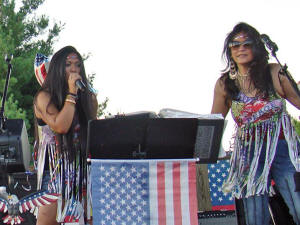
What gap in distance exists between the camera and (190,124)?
2914 mm

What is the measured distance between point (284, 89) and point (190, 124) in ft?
2.57

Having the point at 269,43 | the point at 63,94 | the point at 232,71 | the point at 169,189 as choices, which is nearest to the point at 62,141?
the point at 63,94

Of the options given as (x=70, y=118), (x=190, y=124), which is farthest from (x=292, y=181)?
(x=70, y=118)

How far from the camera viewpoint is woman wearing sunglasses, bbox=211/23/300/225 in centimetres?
313

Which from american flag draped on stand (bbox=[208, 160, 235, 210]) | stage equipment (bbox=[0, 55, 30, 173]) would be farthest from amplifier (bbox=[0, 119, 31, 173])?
american flag draped on stand (bbox=[208, 160, 235, 210])

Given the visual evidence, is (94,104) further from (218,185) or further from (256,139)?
(218,185)

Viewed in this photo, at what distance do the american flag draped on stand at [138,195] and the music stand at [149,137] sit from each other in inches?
2.1

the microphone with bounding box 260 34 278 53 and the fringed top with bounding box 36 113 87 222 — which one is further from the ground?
the microphone with bounding box 260 34 278 53

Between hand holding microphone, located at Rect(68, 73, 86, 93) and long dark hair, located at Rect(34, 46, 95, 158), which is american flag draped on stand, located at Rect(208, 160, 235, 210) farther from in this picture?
hand holding microphone, located at Rect(68, 73, 86, 93)

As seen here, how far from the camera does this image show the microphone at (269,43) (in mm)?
3078

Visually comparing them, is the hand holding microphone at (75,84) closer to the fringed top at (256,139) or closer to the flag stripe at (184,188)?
the flag stripe at (184,188)

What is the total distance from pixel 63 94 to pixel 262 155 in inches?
55.7

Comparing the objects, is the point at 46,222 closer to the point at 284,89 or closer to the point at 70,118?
the point at 70,118

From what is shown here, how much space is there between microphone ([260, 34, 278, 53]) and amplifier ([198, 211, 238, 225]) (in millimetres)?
1999
